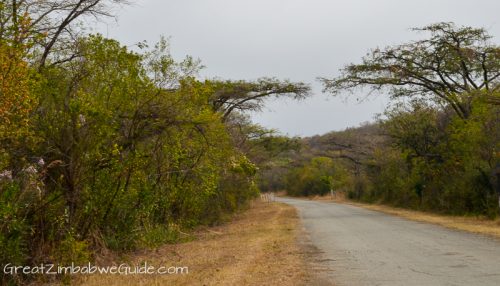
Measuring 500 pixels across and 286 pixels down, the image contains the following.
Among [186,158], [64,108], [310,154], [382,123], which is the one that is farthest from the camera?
[310,154]

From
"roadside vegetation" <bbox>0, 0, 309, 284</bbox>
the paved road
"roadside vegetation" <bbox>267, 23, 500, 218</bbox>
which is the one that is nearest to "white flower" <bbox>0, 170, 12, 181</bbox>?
"roadside vegetation" <bbox>0, 0, 309, 284</bbox>

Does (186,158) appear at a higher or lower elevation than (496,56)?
lower

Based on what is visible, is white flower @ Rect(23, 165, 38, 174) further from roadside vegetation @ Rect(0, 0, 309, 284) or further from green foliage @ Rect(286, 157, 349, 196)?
green foliage @ Rect(286, 157, 349, 196)

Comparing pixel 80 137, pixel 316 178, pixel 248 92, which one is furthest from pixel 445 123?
pixel 316 178

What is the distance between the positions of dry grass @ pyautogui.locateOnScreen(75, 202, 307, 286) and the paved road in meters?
0.81

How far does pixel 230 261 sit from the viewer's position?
12062mm

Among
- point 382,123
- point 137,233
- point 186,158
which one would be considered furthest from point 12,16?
point 382,123

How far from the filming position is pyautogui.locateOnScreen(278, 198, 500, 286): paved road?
905 centimetres

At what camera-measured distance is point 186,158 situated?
18.3 metres

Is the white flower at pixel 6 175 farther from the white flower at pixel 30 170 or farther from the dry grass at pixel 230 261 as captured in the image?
the dry grass at pixel 230 261

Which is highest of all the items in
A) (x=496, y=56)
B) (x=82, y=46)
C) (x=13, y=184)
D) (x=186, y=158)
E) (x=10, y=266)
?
(x=496, y=56)

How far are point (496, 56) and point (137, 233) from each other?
1919 centimetres

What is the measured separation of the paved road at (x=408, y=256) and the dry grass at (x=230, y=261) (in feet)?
2.67

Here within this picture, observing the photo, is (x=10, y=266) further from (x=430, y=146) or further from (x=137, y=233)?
(x=430, y=146)
